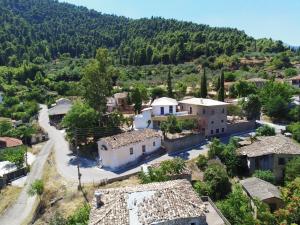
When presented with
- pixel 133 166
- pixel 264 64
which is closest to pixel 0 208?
pixel 133 166

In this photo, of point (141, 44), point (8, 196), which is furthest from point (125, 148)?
point (141, 44)

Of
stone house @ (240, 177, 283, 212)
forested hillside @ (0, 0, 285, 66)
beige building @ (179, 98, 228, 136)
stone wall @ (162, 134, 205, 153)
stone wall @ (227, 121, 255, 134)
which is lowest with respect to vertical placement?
→ stone house @ (240, 177, 283, 212)

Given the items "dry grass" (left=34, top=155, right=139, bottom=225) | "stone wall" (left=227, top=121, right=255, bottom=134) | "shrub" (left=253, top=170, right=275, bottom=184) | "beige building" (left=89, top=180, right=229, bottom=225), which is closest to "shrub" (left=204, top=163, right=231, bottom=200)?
"shrub" (left=253, top=170, right=275, bottom=184)

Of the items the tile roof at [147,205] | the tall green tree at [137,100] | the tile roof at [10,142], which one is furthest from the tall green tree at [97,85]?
the tile roof at [147,205]

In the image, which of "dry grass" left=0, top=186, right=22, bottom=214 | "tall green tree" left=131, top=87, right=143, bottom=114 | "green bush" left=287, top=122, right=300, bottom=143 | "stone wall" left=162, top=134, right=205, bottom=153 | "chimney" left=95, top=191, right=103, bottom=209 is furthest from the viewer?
"tall green tree" left=131, top=87, right=143, bottom=114

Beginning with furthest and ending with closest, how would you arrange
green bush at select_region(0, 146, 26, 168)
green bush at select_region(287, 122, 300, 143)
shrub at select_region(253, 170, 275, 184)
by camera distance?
1. green bush at select_region(287, 122, 300, 143)
2. green bush at select_region(0, 146, 26, 168)
3. shrub at select_region(253, 170, 275, 184)

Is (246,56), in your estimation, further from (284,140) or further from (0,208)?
(0,208)

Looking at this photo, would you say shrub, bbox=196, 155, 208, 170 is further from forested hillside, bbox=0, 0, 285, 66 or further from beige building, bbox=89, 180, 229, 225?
forested hillside, bbox=0, 0, 285, 66

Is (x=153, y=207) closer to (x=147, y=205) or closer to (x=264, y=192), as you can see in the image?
(x=147, y=205)
